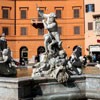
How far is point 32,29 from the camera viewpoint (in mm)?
51781

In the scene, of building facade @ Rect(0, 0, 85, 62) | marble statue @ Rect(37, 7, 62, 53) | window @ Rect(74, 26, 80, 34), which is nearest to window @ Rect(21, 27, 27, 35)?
building facade @ Rect(0, 0, 85, 62)

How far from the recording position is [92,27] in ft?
160

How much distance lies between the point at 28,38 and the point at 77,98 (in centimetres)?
4116

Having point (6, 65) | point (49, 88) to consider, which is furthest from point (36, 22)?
point (49, 88)

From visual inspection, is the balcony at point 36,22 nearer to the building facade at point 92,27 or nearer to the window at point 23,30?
the window at point 23,30

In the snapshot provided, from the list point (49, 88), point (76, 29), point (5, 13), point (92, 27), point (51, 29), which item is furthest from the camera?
point (76, 29)

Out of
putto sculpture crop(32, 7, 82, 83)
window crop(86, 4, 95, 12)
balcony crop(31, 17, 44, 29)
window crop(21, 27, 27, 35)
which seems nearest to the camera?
putto sculpture crop(32, 7, 82, 83)

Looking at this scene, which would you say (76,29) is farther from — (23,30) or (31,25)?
(23,30)

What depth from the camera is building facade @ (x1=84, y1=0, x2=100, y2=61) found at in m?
48.4

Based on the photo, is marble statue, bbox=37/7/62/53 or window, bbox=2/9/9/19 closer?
marble statue, bbox=37/7/62/53

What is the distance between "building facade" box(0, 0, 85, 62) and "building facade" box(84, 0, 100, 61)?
6.10ft

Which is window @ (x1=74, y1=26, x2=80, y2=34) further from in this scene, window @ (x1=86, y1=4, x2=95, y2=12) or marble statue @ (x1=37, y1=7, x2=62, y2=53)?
marble statue @ (x1=37, y1=7, x2=62, y2=53)

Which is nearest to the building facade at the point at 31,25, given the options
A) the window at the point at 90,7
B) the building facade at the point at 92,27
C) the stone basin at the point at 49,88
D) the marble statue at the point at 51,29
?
the building facade at the point at 92,27

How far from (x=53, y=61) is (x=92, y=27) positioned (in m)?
38.1
